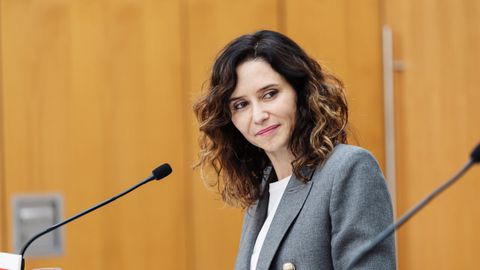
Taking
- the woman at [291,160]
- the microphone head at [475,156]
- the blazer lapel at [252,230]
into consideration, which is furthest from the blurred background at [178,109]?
the microphone head at [475,156]

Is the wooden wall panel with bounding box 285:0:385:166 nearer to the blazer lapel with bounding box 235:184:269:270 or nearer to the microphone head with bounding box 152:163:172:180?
the blazer lapel with bounding box 235:184:269:270

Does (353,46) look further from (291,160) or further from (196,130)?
(291,160)

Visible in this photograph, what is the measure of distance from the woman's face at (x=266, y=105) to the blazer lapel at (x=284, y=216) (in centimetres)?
12

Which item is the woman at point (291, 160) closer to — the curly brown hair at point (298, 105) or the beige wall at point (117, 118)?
the curly brown hair at point (298, 105)

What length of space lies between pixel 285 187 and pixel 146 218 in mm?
1889

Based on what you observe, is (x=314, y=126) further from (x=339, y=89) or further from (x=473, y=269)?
(x=473, y=269)

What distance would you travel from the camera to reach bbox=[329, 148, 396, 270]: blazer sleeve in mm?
1778

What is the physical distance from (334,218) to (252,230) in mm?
391

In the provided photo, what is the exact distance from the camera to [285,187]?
2111 mm

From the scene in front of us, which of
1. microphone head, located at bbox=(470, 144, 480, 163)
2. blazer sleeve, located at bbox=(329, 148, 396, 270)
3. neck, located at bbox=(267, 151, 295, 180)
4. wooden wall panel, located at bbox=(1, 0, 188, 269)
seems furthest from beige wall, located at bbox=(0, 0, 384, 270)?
microphone head, located at bbox=(470, 144, 480, 163)

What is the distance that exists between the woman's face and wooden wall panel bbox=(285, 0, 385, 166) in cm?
217

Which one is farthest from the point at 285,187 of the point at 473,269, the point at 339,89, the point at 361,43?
the point at 473,269

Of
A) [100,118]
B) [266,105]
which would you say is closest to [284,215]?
[266,105]

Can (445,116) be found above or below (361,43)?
below
